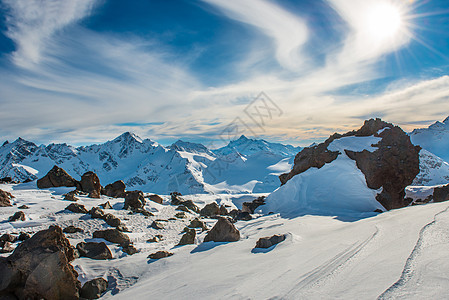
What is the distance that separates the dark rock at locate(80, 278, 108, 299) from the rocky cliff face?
17826 mm

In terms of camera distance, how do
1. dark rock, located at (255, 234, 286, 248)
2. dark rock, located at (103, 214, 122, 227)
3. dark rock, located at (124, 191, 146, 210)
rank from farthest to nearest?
dark rock, located at (124, 191, 146, 210)
dark rock, located at (103, 214, 122, 227)
dark rock, located at (255, 234, 286, 248)

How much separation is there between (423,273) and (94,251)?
898 cm

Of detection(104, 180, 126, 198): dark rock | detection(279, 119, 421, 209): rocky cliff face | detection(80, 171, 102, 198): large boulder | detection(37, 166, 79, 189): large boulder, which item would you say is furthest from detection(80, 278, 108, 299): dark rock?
detection(37, 166, 79, 189): large boulder

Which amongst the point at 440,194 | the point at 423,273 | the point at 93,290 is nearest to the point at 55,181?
the point at 93,290

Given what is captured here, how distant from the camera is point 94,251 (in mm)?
8398

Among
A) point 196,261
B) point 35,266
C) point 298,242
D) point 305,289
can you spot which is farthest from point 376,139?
point 35,266

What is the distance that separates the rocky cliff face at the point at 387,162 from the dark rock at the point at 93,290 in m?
17.8

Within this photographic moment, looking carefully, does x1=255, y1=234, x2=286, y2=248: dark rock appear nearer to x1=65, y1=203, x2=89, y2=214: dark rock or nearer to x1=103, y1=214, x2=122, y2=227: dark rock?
x1=103, y1=214, x2=122, y2=227: dark rock

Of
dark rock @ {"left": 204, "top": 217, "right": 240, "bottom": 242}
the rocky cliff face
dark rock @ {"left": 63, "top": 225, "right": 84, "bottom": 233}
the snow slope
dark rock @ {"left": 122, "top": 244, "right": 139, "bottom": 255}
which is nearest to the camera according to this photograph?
the snow slope

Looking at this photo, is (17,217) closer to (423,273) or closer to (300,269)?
(300,269)

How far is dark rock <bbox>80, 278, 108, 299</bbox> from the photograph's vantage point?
5.73 m

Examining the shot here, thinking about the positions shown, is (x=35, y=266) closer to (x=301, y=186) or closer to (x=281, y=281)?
(x=281, y=281)

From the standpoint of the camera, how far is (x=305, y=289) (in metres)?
3.45

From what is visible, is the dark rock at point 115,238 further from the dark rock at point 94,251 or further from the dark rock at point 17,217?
the dark rock at point 17,217
